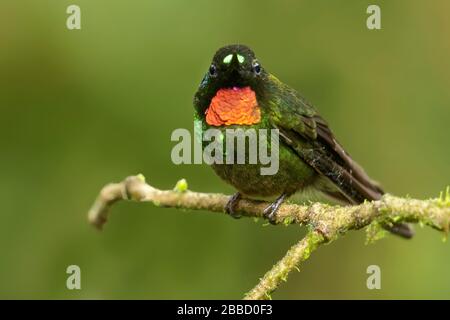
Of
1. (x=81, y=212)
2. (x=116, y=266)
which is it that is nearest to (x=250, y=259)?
(x=116, y=266)

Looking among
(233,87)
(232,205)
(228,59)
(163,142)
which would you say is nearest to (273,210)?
(232,205)

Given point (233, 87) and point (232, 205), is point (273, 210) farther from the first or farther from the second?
point (233, 87)
